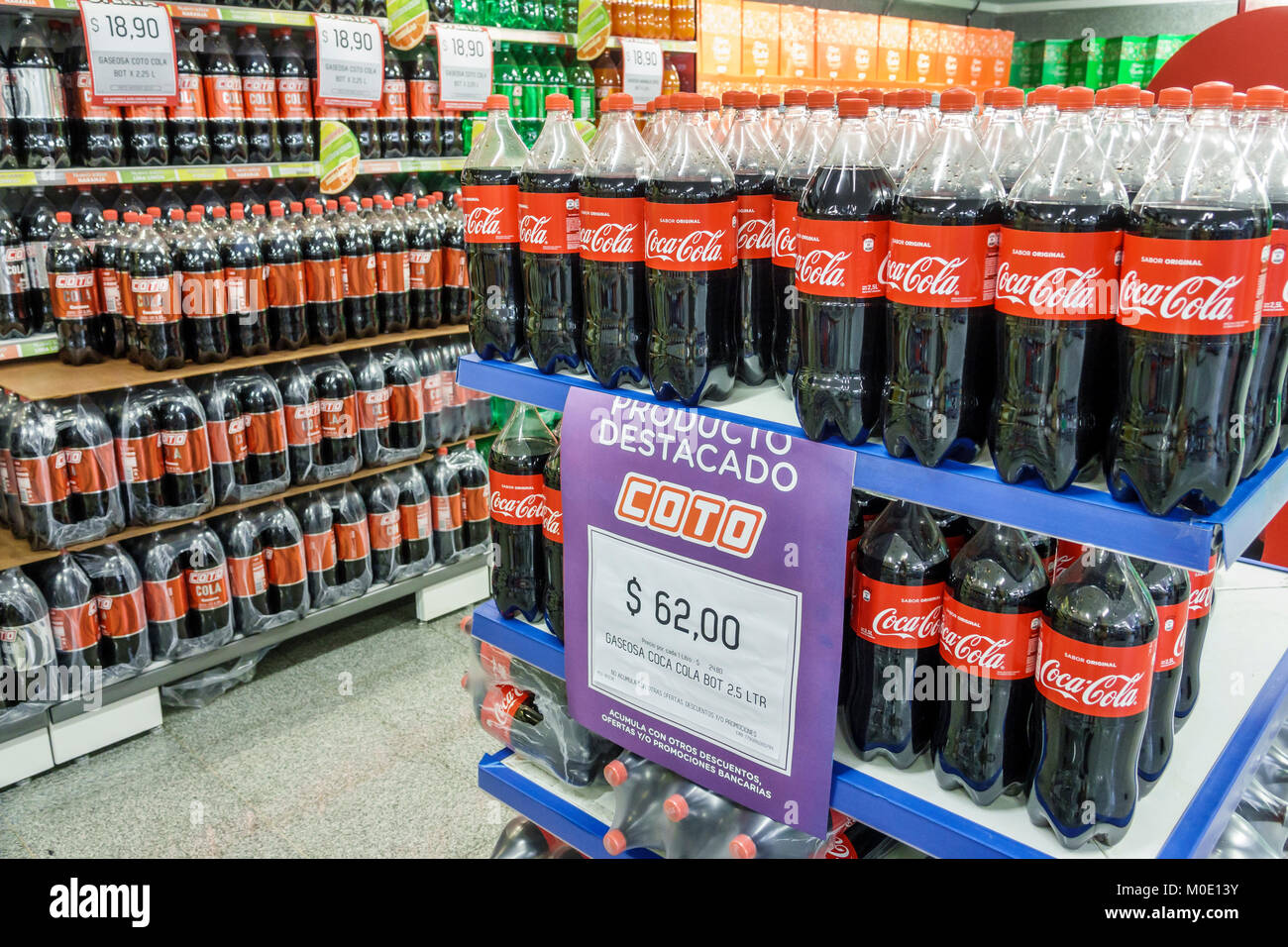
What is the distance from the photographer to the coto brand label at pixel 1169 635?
139cm

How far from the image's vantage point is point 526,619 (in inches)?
78.6

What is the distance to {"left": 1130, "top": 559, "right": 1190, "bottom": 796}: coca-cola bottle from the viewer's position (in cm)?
138

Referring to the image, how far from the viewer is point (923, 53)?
17.7 feet

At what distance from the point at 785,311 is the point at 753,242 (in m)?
0.13

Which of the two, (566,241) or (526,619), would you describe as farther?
(526,619)

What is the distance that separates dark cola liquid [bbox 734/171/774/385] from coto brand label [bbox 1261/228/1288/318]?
2.33 feet

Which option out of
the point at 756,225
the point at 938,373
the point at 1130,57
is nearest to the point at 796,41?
the point at 1130,57

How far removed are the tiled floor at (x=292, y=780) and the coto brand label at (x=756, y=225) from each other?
1.86 metres

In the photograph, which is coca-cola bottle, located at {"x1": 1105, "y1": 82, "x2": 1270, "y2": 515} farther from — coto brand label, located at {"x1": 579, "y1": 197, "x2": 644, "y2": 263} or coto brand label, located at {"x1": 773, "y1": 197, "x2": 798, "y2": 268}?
coto brand label, located at {"x1": 579, "y1": 197, "x2": 644, "y2": 263}

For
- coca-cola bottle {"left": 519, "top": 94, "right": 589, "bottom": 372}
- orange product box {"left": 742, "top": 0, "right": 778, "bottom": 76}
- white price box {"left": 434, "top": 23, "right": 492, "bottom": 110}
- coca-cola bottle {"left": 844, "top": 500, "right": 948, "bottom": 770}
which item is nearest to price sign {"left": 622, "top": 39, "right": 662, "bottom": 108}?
orange product box {"left": 742, "top": 0, "right": 778, "bottom": 76}

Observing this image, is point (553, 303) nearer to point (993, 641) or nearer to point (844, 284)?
point (844, 284)

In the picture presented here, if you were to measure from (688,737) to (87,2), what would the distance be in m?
2.77
